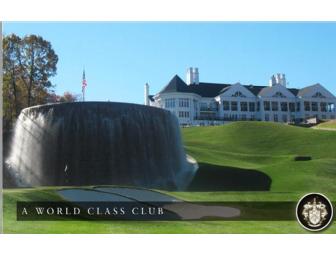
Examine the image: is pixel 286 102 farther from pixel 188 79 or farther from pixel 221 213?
pixel 221 213

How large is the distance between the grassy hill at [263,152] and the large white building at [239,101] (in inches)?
17.5

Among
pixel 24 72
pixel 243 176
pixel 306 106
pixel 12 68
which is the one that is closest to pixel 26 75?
pixel 24 72

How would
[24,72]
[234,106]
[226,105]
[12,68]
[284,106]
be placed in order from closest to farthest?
1. [12,68]
2. [234,106]
3. [24,72]
4. [226,105]
5. [284,106]

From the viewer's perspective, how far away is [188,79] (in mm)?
17328

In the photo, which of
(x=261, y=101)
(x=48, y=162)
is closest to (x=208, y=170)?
(x=261, y=101)

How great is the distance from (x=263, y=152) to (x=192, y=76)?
4.35 m

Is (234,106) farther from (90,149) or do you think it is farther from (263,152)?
(90,149)

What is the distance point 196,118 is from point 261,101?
2344 mm

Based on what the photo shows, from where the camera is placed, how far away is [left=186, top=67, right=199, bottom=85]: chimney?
55.8ft

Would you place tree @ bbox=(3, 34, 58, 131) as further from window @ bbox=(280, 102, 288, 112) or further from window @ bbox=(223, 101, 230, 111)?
window @ bbox=(280, 102, 288, 112)

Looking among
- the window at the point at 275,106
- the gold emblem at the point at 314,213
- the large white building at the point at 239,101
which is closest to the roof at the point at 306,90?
the large white building at the point at 239,101

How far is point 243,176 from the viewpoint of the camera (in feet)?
59.3

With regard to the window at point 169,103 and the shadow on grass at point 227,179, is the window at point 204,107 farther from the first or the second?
the shadow on grass at point 227,179

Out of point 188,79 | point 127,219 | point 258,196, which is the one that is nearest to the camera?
point 127,219
